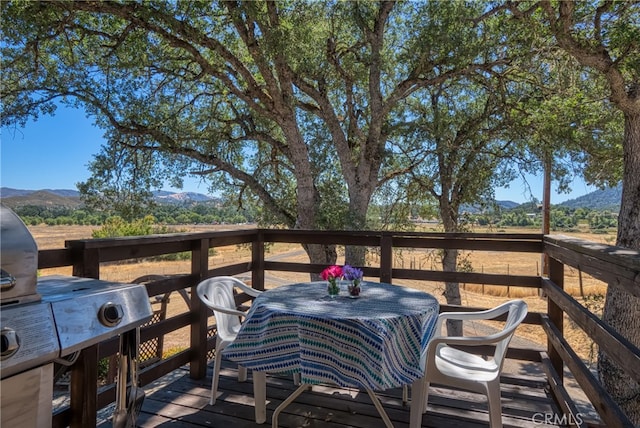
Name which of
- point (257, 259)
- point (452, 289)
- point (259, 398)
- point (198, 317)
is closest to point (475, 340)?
point (259, 398)

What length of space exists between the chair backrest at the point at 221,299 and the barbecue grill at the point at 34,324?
125cm

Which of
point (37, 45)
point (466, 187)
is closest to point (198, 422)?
point (37, 45)

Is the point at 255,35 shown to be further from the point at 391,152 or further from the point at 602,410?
the point at 602,410

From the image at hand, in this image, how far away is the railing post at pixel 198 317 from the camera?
2715mm

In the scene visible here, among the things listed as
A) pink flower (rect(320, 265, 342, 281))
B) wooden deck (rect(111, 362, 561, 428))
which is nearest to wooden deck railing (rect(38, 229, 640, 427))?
wooden deck (rect(111, 362, 561, 428))

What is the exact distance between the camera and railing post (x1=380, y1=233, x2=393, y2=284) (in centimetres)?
320

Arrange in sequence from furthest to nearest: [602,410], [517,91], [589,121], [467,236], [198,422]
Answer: [517,91]
[589,121]
[467,236]
[198,422]
[602,410]

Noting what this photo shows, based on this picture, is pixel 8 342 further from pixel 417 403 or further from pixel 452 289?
pixel 452 289

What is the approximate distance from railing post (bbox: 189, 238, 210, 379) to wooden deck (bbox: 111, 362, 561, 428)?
94mm

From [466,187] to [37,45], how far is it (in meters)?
7.17

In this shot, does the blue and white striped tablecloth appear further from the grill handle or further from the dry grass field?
the grill handle

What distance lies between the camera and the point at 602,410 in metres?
1.54

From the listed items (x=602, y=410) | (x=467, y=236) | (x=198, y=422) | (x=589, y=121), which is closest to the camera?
(x=602, y=410)

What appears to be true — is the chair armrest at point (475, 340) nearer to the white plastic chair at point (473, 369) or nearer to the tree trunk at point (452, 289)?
the white plastic chair at point (473, 369)
